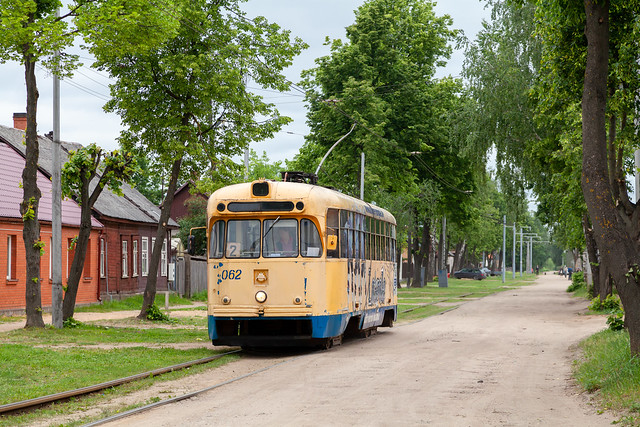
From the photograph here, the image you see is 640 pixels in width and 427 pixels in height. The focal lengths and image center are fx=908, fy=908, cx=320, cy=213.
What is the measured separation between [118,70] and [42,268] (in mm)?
10368

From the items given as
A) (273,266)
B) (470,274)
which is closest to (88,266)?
(273,266)

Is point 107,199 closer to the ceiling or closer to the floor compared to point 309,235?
closer to the ceiling

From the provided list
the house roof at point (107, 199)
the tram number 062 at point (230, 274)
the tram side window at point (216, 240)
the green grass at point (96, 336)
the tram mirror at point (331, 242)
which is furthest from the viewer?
the house roof at point (107, 199)

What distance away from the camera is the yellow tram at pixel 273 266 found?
1744 centimetres

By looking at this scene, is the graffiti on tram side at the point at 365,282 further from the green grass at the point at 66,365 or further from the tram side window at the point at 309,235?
the green grass at the point at 66,365

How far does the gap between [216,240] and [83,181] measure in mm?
8549

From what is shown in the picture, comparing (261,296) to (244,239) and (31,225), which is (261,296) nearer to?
(244,239)

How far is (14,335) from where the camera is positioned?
20797 millimetres

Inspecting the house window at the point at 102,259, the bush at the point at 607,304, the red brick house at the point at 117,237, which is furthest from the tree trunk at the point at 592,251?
the house window at the point at 102,259

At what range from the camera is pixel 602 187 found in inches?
512

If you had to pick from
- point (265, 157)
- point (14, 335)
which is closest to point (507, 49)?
point (14, 335)

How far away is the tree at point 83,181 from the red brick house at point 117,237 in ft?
35.2

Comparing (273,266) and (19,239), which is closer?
(273,266)

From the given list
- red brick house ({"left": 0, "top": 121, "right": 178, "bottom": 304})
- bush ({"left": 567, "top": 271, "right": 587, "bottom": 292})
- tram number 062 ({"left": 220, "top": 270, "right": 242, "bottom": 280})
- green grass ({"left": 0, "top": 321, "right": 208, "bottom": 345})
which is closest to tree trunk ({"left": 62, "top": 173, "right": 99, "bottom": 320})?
green grass ({"left": 0, "top": 321, "right": 208, "bottom": 345})
